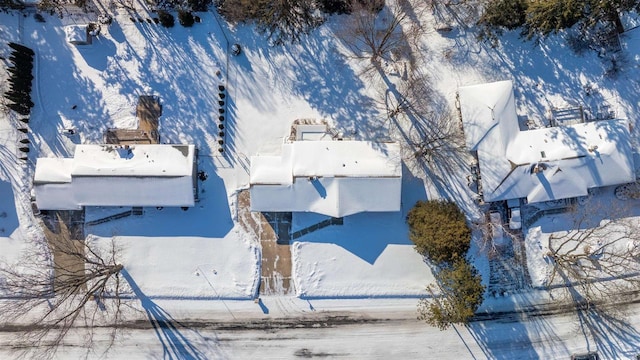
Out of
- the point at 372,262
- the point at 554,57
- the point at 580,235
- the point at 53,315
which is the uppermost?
the point at 554,57

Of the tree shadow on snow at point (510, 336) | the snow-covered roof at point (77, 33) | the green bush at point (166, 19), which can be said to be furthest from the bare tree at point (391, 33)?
the tree shadow on snow at point (510, 336)

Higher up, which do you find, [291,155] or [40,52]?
[40,52]

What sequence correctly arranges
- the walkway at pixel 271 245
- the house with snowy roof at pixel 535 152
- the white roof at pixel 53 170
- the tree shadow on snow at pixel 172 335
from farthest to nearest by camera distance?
the walkway at pixel 271 245 → the tree shadow on snow at pixel 172 335 → the white roof at pixel 53 170 → the house with snowy roof at pixel 535 152

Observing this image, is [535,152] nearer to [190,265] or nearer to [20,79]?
[190,265]

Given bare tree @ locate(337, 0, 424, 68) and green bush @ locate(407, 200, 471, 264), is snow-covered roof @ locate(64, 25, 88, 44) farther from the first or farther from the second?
green bush @ locate(407, 200, 471, 264)

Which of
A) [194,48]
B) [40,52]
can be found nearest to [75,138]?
[40,52]

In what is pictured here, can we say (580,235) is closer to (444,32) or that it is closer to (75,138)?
(444,32)

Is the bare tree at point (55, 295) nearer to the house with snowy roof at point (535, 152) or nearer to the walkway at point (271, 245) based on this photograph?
the walkway at point (271, 245)
